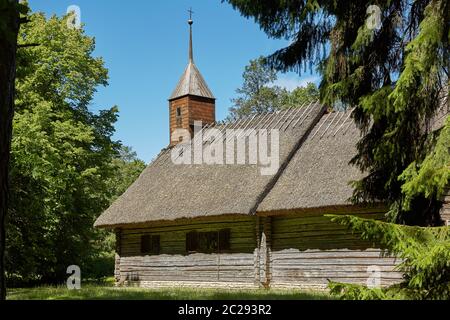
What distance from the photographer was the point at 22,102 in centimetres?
2556

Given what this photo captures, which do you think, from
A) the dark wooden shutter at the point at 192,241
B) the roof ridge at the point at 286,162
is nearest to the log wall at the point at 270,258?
the dark wooden shutter at the point at 192,241

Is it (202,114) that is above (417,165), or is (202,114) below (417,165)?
above

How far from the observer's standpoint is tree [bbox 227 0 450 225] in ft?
28.2

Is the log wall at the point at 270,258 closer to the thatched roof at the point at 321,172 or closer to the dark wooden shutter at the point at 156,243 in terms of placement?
the dark wooden shutter at the point at 156,243

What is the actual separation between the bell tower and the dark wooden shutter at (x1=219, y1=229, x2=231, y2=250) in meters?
7.81

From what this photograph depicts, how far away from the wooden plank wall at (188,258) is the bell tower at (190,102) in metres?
5.71

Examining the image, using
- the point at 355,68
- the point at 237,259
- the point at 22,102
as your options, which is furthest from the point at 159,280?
the point at 355,68

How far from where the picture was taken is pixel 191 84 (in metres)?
28.2

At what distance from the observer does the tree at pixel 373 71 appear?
8.59 m

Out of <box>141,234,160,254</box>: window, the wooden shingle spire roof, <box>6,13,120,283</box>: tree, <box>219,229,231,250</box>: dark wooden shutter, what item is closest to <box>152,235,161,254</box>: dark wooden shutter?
<box>141,234,160,254</box>: window

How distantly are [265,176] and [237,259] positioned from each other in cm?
280

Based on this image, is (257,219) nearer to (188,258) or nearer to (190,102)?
(188,258)

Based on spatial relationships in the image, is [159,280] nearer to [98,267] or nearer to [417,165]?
[98,267]

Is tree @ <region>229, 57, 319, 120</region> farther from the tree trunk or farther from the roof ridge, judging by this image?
the tree trunk
